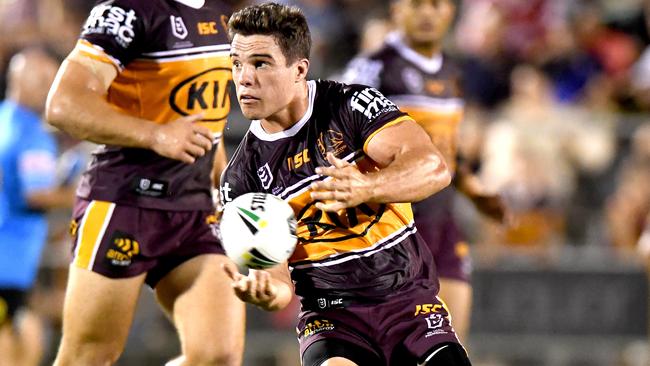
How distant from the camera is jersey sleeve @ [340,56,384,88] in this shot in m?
7.78

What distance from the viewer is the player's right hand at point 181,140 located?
5.33 metres

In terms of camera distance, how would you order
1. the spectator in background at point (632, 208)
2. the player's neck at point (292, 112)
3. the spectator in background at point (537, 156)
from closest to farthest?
1. the player's neck at point (292, 112)
2. the spectator in background at point (632, 208)
3. the spectator in background at point (537, 156)

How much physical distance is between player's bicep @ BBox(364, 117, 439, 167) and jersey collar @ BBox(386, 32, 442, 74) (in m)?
3.14

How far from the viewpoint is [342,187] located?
4441mm

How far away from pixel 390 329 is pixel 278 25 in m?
1.34

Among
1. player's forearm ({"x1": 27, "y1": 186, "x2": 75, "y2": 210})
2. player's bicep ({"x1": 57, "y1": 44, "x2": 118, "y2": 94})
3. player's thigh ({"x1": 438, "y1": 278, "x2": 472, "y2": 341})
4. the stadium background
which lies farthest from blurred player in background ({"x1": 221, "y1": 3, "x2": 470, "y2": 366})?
the stadium background

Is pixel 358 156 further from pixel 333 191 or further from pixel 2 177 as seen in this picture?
pixel 2 177

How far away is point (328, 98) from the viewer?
200 inches

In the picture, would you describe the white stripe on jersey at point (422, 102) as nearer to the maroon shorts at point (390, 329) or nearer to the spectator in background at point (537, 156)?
the maroon shorts at point (390, 329)

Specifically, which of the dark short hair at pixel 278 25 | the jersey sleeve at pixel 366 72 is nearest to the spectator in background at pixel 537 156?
the jersey sleeve at pixel 366 72

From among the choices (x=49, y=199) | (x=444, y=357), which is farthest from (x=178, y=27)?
(x=49, y=199)

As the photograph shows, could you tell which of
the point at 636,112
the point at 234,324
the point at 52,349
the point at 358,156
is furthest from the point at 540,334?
the point at 358,156

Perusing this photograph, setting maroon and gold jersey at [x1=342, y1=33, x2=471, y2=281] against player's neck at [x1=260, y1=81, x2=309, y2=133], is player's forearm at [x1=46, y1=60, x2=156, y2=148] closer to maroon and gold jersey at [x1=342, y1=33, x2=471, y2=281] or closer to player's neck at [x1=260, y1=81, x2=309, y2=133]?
player's neck at [x1=260, y1=81, x2=309, y2=133]

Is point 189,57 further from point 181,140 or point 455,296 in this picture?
point 455,296
